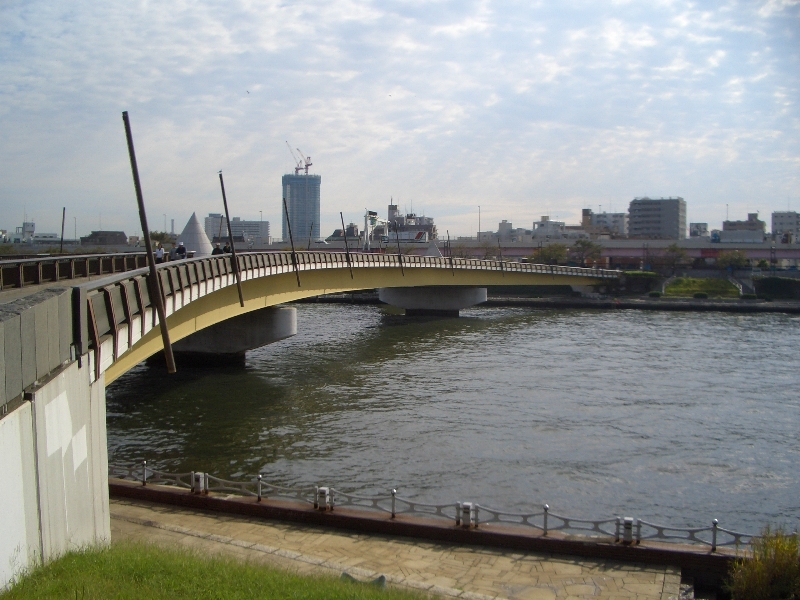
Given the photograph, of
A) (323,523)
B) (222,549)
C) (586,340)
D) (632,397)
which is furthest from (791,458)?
(586,340)

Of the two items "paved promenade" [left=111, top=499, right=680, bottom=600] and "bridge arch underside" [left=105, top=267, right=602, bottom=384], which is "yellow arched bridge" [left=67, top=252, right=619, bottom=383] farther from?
"paved promenade" [left=111, top=499, right=680, bottom=600]

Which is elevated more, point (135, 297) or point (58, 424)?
point (135, 297)

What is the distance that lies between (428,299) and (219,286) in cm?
4662

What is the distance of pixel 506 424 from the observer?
26.0 m

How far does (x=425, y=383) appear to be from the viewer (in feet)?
A: 114

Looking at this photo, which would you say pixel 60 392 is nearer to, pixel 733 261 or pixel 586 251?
pixel 733 261

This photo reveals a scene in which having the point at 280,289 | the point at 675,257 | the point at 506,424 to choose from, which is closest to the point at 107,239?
the point at 675,257

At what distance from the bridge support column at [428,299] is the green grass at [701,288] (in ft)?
106

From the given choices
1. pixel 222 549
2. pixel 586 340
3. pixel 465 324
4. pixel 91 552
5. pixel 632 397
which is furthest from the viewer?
pixel 465 324

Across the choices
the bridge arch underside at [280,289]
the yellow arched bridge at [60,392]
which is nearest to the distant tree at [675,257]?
the bridge arch underside at [280,289]

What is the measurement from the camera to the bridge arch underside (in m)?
23.0

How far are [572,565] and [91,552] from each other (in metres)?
7.31

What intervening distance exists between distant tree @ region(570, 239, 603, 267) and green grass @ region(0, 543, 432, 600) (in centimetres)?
12131

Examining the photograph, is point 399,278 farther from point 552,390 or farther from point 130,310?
point 130,310
